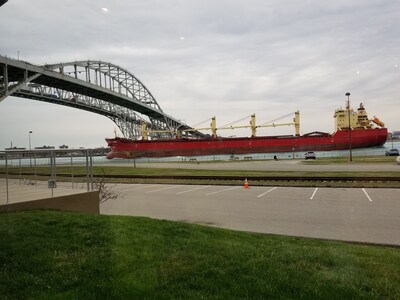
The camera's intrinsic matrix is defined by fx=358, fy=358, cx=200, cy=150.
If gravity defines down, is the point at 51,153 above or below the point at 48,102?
below

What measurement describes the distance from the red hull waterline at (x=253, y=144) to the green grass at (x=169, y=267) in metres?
66.7

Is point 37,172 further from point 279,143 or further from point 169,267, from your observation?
point 279,143

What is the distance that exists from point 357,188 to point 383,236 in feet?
33.0

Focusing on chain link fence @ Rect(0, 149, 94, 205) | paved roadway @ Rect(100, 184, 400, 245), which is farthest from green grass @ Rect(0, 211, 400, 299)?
paved roadway @ Rect(100, 184, 400, 245)

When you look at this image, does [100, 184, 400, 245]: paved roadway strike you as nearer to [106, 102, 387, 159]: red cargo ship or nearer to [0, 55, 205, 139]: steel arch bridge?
[0, 55, 205, 139]: steel arch bridge

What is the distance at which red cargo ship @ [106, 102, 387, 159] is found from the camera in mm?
74688

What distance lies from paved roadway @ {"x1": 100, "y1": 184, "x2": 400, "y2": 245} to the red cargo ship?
185ft

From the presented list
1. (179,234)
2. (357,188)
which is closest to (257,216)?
(179,234)

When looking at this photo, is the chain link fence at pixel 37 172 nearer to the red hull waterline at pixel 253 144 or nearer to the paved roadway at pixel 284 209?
the paved roadway at pixel 284 209

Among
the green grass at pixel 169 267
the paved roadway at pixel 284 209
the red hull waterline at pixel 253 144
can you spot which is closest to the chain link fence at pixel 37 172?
the paved roadway at pixel 284 209

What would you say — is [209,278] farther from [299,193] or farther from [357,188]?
[357,188]

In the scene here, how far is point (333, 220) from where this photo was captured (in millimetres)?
10664

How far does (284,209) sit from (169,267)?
28.7 feet

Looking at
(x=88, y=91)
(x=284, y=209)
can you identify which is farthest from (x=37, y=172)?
(x=88, y=91)
